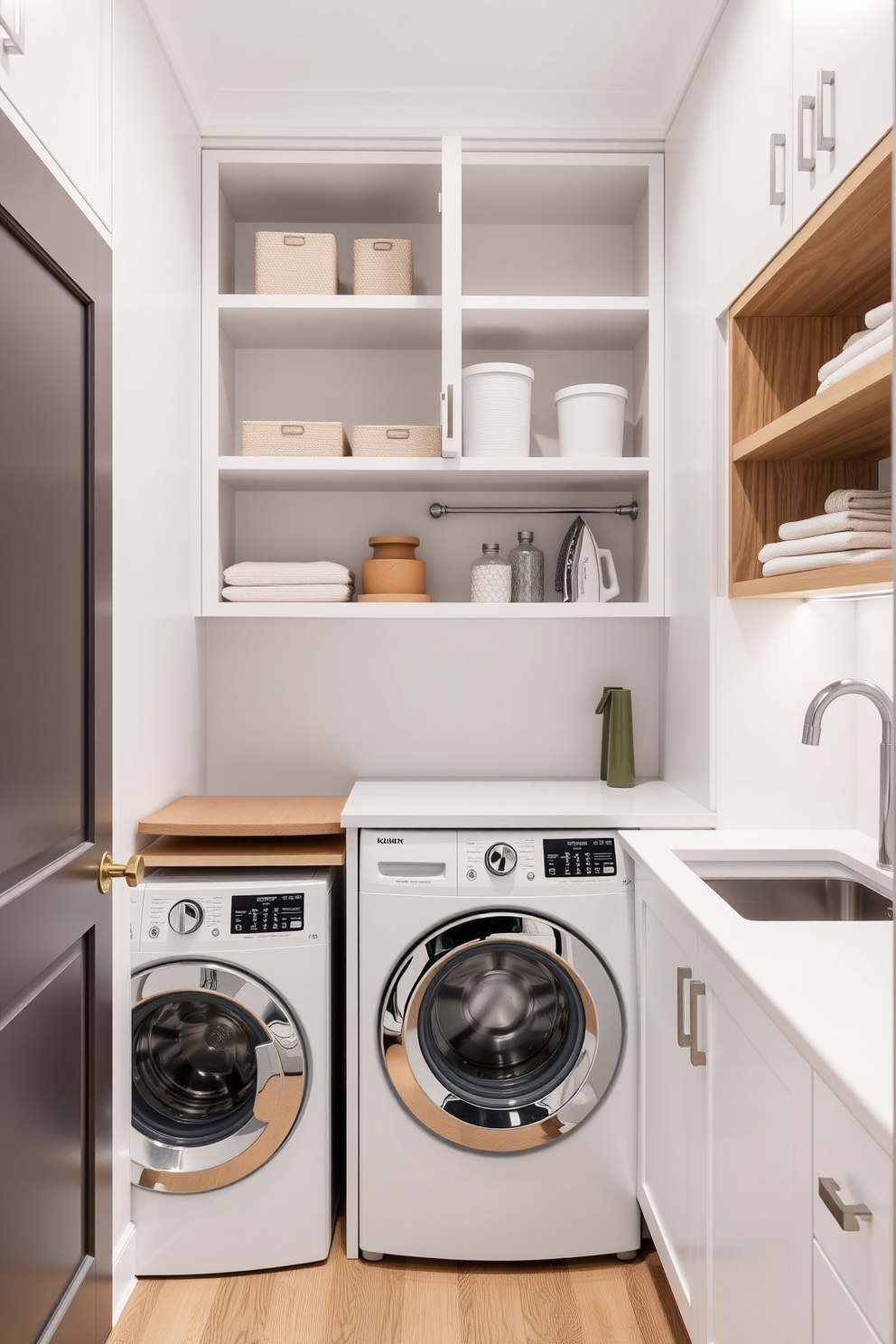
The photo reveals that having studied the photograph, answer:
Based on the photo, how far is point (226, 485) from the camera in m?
2.57

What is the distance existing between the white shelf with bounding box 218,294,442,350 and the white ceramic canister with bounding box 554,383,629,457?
0.43m

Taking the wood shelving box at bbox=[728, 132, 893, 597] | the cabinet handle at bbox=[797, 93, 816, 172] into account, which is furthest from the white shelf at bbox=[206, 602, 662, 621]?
the cabinet handle at bbox=[797, 93, 816, 172]

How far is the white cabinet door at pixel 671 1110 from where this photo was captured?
157 centimetres

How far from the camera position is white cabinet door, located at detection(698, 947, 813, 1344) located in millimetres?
1113

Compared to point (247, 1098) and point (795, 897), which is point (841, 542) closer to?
point (795, 897)

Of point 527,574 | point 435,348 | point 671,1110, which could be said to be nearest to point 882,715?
point 671,1110

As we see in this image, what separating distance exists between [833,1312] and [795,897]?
0.88 metres

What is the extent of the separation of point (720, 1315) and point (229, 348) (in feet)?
8.25

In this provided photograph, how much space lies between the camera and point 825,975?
3.96ft

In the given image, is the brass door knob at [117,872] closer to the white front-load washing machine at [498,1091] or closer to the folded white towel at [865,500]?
the white front-load washing machine at [498,1091]

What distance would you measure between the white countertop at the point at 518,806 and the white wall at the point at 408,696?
0.18 meters

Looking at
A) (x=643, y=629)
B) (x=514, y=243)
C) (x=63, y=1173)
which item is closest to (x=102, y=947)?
(x=63, y=1173)

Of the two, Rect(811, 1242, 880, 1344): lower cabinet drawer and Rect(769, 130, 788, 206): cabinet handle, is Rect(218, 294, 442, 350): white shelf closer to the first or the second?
Rect(769, 130, 788, 206): cabinet handle

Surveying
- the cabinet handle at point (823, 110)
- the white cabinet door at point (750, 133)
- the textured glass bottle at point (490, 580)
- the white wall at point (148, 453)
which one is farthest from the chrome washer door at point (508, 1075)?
the cabinet handle at point (823, 110)
